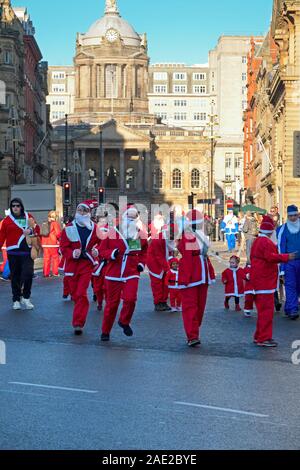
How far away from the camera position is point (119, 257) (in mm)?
13992

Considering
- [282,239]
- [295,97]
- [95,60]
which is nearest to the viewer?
[282,239]

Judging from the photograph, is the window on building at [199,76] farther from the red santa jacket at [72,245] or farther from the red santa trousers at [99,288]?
the red santa jacket at [72,245]

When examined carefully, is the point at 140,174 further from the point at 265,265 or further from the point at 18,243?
the point at 265,265

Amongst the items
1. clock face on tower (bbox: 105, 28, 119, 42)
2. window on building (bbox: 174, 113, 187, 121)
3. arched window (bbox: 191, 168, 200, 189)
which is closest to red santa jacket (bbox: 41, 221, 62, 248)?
arched window (bbox: 191, 168, 200, 189)

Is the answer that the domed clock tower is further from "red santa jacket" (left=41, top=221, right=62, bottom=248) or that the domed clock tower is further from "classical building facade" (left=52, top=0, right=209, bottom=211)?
"red santa jacket" (left=41, top=221, right=62, bottom=248)

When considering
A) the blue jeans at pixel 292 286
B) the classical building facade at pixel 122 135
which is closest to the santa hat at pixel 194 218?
the blue jeans at pixel 292 286

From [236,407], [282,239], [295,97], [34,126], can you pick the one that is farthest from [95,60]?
[236,407]

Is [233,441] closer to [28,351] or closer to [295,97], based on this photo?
[28,351]

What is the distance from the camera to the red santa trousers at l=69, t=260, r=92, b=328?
14.5m

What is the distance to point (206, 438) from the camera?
758 centimetres

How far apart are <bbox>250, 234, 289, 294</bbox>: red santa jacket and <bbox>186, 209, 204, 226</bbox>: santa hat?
838 millimetres

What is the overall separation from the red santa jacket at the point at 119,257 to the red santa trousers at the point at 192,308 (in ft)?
2.78

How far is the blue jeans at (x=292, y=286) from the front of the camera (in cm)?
1703

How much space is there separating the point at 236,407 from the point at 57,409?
1509mm
